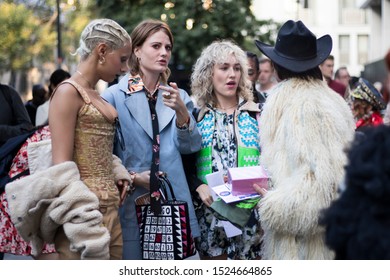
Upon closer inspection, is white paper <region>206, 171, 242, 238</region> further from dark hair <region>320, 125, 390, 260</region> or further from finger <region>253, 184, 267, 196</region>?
dark hair <region>320, 125, 390, 260</region>

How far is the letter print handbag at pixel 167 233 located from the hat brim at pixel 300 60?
1116mm

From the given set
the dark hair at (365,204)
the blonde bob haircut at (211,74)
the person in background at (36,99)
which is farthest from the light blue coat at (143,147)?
the person in background at (36,99)

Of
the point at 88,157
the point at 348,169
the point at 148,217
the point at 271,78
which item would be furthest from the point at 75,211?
the point at 271,78

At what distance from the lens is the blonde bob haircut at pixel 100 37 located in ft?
13.9

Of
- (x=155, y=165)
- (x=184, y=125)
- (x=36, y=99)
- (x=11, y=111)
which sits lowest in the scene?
(x=155, y=165)


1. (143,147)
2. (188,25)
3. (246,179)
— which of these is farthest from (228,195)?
(188,25)

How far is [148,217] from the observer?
16.2ft

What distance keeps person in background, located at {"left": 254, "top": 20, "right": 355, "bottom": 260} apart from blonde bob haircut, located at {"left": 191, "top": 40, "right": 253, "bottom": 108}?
968mm

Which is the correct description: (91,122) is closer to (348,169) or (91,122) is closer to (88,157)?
(88,157)

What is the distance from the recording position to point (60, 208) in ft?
12.5

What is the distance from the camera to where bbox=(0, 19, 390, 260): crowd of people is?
392 centimetres

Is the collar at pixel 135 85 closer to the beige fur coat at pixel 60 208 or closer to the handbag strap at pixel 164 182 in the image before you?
the handbag strap at pixel 164 182

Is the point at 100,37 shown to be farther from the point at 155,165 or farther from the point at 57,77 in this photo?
the point at 57,77

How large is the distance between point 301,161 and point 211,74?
1559mm
